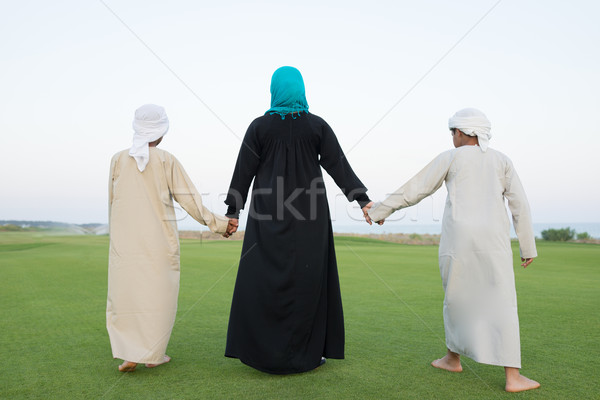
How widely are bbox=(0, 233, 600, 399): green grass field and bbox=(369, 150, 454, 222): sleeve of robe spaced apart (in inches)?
48.1

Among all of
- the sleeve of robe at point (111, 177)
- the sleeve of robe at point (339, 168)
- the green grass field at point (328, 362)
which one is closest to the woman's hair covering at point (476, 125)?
the sleeve of robe at point (339, 168)

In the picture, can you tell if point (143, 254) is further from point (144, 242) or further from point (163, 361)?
point (163, 361)

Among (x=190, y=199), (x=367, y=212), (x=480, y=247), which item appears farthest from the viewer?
(x=367, y=212)

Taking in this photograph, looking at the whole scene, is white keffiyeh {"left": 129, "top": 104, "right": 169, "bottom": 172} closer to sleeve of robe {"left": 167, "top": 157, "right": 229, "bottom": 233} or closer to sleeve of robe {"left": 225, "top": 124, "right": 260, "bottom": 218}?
sleeve of robe {"left": 167, "top": 157, "right": 229, "bottom": 233}

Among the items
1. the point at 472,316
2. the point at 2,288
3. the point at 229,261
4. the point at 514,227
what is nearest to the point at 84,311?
the point at 2,288

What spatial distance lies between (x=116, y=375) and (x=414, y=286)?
5.37 metres

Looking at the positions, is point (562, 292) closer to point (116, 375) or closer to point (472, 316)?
point (472, 316)

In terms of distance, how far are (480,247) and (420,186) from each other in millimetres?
642

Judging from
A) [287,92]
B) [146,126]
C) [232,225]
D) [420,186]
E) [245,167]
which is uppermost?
[287,92]

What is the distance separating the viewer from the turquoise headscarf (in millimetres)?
3916

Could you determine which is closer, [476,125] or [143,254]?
[476,125]

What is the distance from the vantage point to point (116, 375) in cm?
358

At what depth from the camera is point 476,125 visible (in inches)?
146

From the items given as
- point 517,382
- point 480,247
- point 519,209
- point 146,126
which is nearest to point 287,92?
point 146,126
